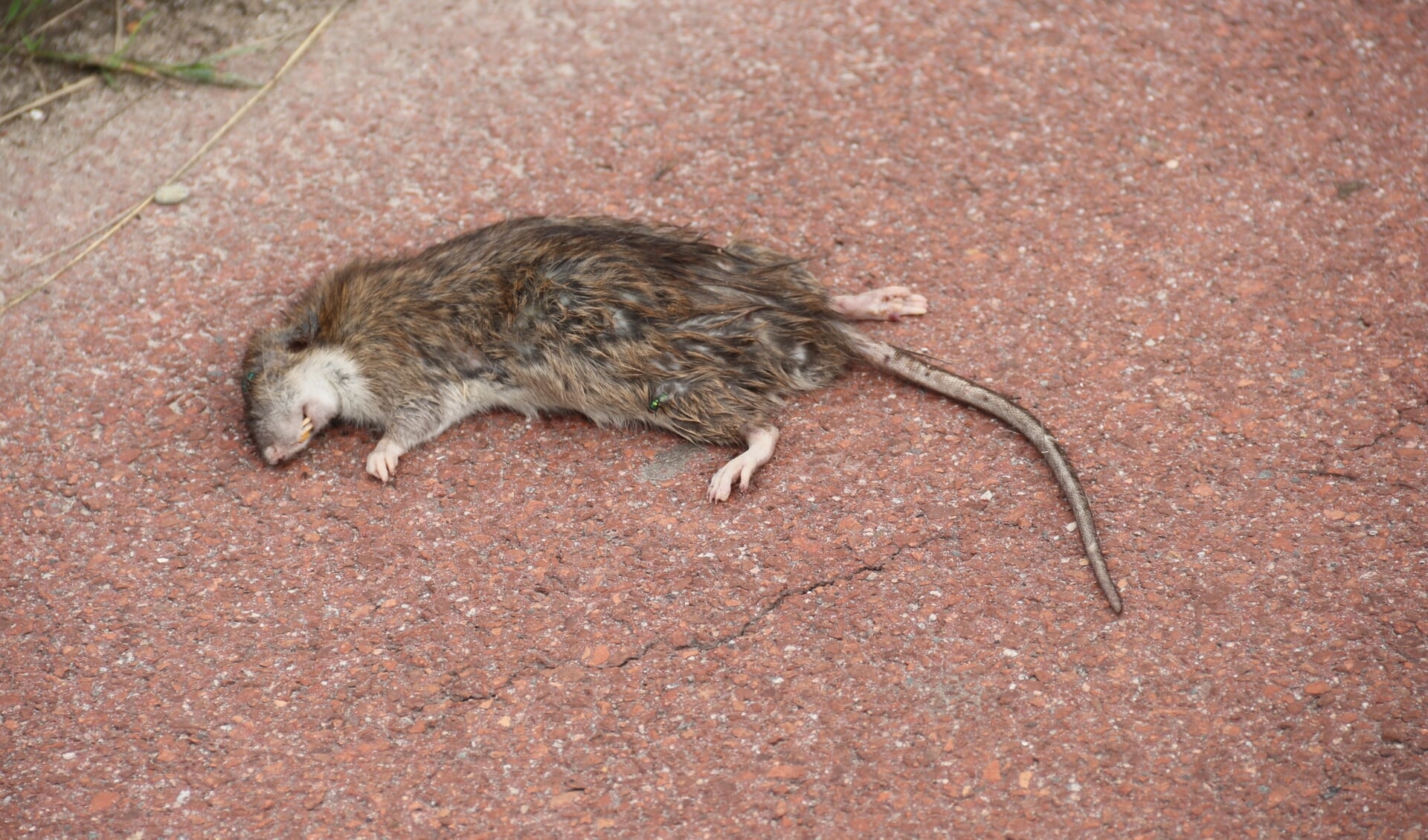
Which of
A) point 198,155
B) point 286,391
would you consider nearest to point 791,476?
point 286,391

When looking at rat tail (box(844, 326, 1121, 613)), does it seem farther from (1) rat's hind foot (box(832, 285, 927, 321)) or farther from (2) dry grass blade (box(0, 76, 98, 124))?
(2) dry grass blade (box(0, 76, 98, 124))

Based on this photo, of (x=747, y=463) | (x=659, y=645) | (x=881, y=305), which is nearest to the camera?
(x=659, y=645)

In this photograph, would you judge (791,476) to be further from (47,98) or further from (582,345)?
(47,98)

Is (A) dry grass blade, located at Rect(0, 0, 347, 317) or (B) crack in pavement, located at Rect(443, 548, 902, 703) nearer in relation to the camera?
(B) crack in pavement, located at Rect(443, 548, 902, 703)

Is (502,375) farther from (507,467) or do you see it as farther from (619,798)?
(619,798)

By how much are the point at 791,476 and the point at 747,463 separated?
18 cm

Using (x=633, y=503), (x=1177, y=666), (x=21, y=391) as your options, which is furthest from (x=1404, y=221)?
(x=21, y=391)

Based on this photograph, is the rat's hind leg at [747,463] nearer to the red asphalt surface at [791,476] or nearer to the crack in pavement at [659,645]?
the red asphalt surface at [791,476]

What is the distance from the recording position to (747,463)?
4648 millimetres

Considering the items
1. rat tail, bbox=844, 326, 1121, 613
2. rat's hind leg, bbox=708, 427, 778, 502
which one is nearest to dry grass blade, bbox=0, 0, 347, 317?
rat's hind leg, bbox=708, 427, 778, 502

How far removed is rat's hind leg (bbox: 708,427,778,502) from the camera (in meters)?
4.61

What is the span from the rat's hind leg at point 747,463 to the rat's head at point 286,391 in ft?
5.29

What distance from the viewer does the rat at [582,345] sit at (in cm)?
480

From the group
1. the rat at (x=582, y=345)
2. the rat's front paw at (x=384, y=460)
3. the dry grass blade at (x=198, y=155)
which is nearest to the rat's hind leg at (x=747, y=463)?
the rat at (x=582, y=345)
